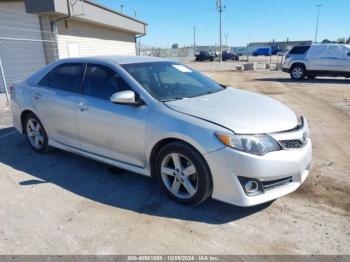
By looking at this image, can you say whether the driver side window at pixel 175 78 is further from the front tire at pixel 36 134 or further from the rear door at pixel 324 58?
the rear door at pixel 324 58

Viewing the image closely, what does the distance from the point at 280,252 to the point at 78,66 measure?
3.47 m

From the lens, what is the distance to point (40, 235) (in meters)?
3.04

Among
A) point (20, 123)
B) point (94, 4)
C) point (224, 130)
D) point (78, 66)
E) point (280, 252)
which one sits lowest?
point (280, 252)

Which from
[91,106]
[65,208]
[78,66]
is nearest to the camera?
[65,208]

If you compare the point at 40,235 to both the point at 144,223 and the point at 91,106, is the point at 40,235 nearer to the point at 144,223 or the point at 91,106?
the point at 144,223

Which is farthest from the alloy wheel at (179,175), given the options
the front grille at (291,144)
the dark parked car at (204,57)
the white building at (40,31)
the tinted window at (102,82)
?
the dark parked car at (204,57)

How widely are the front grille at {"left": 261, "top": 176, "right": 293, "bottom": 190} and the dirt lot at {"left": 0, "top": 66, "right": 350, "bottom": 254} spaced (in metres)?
0.33

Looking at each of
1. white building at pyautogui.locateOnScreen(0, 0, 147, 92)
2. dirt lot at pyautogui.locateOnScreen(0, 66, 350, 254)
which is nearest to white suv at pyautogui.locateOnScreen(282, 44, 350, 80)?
white building at pyautogui.locateOnScreen(0, 0, 147, 92)

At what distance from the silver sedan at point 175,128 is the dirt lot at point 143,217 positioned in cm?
27

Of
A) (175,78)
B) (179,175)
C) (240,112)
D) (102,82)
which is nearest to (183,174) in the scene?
(179,175)

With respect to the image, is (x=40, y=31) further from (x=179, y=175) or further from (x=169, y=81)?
(x=179, y=175)

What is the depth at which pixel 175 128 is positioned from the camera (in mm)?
3301

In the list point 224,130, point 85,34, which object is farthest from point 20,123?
point 85,34

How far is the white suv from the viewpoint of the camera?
1575 cm
